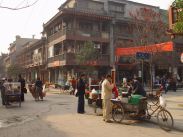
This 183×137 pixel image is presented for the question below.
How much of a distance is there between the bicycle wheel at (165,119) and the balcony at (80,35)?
2903cm

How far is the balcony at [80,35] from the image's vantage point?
39.8 metres

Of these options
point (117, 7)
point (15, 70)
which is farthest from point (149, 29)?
point (15, 70)

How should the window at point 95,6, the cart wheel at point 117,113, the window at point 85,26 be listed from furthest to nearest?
the window at point 95,6
the window at point 85,26
the cart wheel at point 117,113

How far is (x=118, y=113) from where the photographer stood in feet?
43.3

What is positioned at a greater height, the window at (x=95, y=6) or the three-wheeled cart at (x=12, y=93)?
the window at (x=95, y=6)

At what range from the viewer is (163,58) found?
44.7 m

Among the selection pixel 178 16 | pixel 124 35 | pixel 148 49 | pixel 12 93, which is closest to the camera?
pixel 178 16

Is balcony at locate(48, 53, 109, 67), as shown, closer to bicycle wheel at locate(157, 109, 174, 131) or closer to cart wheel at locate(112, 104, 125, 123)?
cart wheel at locate(112, 104, 125, 123)

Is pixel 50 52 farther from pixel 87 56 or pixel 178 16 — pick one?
pixel 178 16

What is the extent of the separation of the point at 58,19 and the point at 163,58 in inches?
581

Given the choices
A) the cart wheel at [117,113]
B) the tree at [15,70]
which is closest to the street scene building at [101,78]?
the cart wheel at [117,113]

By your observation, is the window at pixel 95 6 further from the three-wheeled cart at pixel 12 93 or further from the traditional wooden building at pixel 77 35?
the three-wheeled cart at pixel 12 93

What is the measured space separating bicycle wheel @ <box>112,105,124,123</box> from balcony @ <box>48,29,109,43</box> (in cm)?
2725

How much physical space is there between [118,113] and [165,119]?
2.32m
